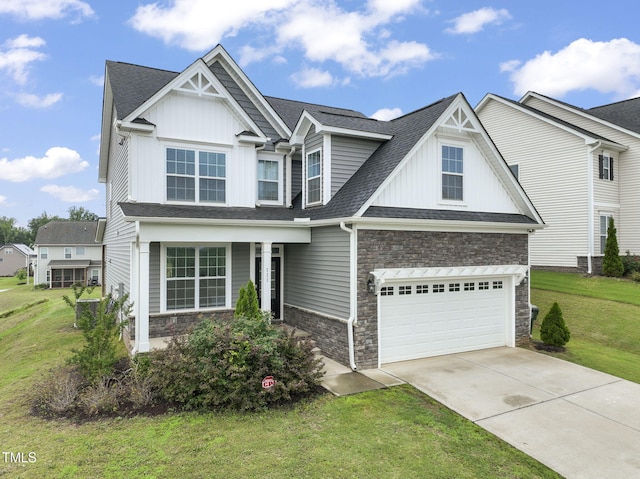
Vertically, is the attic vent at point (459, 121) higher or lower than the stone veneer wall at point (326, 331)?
higher

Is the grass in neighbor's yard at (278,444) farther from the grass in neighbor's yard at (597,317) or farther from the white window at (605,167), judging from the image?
the white window at (605,167)

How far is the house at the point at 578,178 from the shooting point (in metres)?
18.7

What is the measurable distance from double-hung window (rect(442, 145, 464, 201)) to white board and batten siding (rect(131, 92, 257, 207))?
569cm

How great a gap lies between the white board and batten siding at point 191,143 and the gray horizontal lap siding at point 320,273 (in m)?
2.30

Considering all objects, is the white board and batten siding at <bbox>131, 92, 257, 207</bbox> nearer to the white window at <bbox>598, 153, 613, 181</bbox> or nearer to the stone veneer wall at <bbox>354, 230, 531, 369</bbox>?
the stone veneer wall at <bbox>354, 230, 531, 369</bbox>

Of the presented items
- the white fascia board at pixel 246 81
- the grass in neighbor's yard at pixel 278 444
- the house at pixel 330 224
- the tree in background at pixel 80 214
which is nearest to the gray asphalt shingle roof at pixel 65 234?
the house at pixel 330 224

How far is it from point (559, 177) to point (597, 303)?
7338 mm

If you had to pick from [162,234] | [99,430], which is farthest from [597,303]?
[99,430]

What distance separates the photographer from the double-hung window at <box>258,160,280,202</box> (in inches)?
512

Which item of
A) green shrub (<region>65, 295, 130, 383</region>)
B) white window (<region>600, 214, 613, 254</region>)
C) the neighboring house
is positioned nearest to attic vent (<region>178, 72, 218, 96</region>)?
green shrub (<region>65, 295, 130, 383</region>)

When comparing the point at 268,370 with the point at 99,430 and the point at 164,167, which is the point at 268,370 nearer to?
the point at 99,430

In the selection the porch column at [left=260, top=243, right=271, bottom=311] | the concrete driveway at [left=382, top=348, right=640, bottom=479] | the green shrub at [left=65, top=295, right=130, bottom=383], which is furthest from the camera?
the porch column at [left=260, top=243, right=271, bottom=311]

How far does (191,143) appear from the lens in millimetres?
11539

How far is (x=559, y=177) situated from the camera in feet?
64.8
